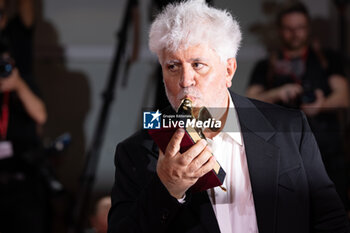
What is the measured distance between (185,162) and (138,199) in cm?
14

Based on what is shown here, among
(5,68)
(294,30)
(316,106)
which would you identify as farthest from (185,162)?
(5,68)

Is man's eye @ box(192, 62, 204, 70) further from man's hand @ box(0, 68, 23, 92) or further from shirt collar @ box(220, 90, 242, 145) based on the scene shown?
man's hand @ box(0, 68, 23, 92)

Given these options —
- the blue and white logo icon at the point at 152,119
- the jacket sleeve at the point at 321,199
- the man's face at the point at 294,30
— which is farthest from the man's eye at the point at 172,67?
the man's face at the point at 294,30

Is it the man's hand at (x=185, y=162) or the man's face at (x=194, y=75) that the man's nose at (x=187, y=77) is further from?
the man's hand at (x=185, y=162)

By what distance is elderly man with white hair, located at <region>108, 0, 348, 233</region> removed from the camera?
754 mm

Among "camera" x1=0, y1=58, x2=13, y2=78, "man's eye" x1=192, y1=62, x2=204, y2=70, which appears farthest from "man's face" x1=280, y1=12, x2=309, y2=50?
"camera" x1=0, y1=58, x2=13, y2=78

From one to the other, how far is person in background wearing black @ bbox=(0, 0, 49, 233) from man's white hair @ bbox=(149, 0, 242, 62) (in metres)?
0.92

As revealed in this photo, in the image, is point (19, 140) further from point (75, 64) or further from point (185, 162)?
point (185, 162)

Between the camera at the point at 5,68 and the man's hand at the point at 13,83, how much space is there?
31mm

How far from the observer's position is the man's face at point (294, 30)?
4.45 feet

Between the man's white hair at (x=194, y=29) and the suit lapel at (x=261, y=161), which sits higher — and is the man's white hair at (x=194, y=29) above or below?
above

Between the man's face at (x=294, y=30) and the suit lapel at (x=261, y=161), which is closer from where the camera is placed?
the suit lapel at (x=261, y=161)

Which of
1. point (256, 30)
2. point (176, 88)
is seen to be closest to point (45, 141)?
point (256, 30)

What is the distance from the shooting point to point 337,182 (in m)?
0.92
